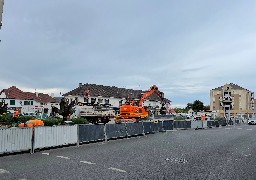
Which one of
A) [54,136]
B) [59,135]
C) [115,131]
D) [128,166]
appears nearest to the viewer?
[128,166]

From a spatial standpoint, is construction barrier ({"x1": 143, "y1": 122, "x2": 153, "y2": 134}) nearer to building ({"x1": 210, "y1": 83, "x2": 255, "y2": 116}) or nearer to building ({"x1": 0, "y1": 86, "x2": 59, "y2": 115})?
building ({"x1": 0, "y1": 86, "x2": 59, "y2": 115})

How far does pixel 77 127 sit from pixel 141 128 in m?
9.25

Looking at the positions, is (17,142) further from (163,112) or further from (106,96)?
(106,96)

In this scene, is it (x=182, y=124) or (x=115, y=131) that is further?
(x=182, y=124)

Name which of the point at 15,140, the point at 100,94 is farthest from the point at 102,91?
the point at 15,140

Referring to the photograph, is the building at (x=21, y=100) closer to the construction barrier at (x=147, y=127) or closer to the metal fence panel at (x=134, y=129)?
the construction barrier at (x=147, y=127)

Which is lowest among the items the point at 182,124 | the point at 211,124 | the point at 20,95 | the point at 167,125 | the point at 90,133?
the point at 211,124

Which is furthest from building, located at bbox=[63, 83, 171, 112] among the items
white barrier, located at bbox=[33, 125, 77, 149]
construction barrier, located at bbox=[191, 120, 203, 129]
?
white barrier, located at bbox=[33, 125, 77, 149]

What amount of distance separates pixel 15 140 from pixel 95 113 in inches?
841

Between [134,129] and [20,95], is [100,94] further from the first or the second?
[134,129]

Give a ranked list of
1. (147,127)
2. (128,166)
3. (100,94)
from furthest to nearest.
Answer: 1. (100,94)
2. (147,127)
3. (128,166)

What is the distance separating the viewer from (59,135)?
16328 mm

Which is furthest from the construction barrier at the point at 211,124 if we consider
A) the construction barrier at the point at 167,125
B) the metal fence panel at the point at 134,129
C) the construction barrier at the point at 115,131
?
the construction barrier at the point at 115,131

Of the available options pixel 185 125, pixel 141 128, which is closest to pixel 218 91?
pixel 185 125
